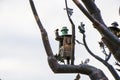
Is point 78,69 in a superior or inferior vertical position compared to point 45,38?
inferior

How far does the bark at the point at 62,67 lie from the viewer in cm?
444

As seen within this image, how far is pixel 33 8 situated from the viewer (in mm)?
4539

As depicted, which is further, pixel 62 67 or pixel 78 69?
pixel 78 69

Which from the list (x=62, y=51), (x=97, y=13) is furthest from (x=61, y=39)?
(x=97, y=13)

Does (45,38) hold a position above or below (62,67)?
above

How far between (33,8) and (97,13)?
919 mm

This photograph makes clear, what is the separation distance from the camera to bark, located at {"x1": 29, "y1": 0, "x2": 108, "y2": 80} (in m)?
4.44

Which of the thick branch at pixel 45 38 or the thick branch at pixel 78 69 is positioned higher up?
the thick branch at pixel 45 38

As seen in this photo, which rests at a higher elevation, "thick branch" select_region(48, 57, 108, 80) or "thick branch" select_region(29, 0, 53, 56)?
"thick branch" select_region(29, 0, 53, 56)

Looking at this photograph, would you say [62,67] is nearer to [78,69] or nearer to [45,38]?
[78,69]

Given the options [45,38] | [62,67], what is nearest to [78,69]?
[62,67]

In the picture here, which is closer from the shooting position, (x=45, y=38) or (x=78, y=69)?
(x=45, y=38)

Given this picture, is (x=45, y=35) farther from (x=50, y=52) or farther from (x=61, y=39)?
(x=61, y=39)

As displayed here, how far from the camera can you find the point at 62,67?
14.8 ft
